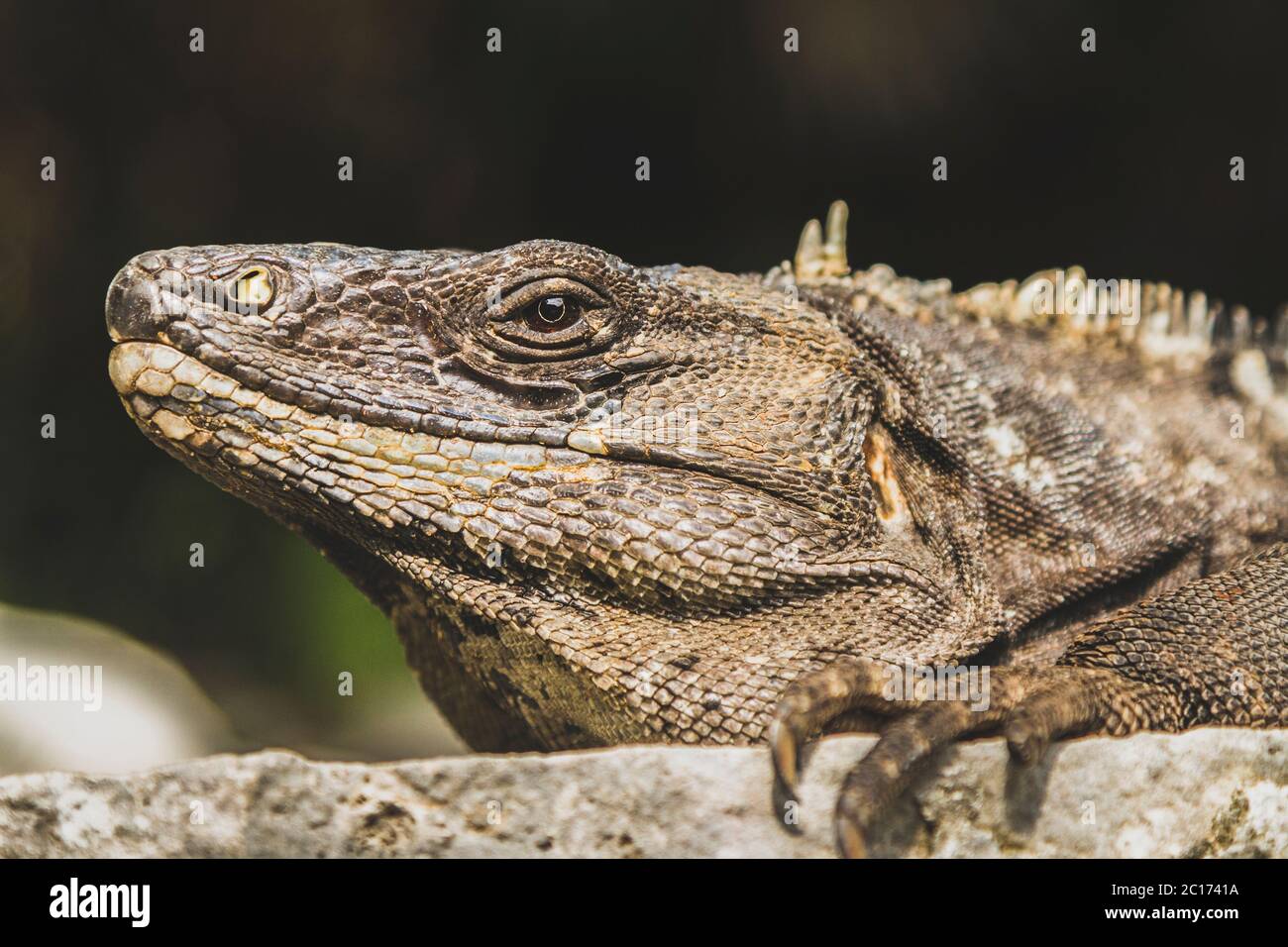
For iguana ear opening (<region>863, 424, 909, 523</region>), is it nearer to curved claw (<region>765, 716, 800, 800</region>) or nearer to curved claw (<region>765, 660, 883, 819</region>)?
curved claw (<region>765, 660, 883, 819</region>)

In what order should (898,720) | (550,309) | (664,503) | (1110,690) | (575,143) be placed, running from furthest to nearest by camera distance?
(575,143), (550,309), (664,503), (1110,690), (898,720)

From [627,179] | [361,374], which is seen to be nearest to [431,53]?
[627,179]

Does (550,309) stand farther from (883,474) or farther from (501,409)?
(883,474)

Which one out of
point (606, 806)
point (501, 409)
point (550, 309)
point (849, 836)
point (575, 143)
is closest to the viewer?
point (849, 836)

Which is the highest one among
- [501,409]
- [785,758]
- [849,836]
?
[501,409]

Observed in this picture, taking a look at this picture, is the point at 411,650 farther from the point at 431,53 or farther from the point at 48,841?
the point at 431,53

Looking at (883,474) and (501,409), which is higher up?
(501,409)

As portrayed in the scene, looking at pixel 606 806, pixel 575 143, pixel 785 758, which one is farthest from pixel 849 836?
pixel 575 143
